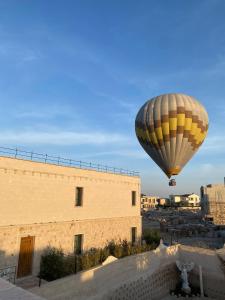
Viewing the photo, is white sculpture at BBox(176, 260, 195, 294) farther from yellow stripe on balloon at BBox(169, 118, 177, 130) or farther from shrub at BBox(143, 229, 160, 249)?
yellow stripe on balloon at BBox(169, 118, 177, 130)

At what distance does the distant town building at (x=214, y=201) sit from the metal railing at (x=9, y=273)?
55.5 m

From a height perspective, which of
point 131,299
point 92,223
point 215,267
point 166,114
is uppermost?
point 166,114

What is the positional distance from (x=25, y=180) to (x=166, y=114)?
39.3 feet

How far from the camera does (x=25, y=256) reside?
54.0ft

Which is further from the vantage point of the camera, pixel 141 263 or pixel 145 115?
pixel 145 115

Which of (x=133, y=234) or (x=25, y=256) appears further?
(x=133, y=234)

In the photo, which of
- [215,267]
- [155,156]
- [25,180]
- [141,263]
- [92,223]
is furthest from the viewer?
[155,156]

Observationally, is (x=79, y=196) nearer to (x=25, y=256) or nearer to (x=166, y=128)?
(x=25, y=256)

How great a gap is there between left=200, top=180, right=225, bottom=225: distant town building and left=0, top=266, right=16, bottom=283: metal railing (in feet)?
182

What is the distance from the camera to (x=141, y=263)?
18.9 meters

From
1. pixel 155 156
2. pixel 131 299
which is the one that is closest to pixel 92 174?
pixel 155 156

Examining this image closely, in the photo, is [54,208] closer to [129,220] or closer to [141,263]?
[141,263]

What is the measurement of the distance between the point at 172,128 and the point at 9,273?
15.4 m

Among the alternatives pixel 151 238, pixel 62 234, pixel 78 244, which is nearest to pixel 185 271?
pixel 151 238
